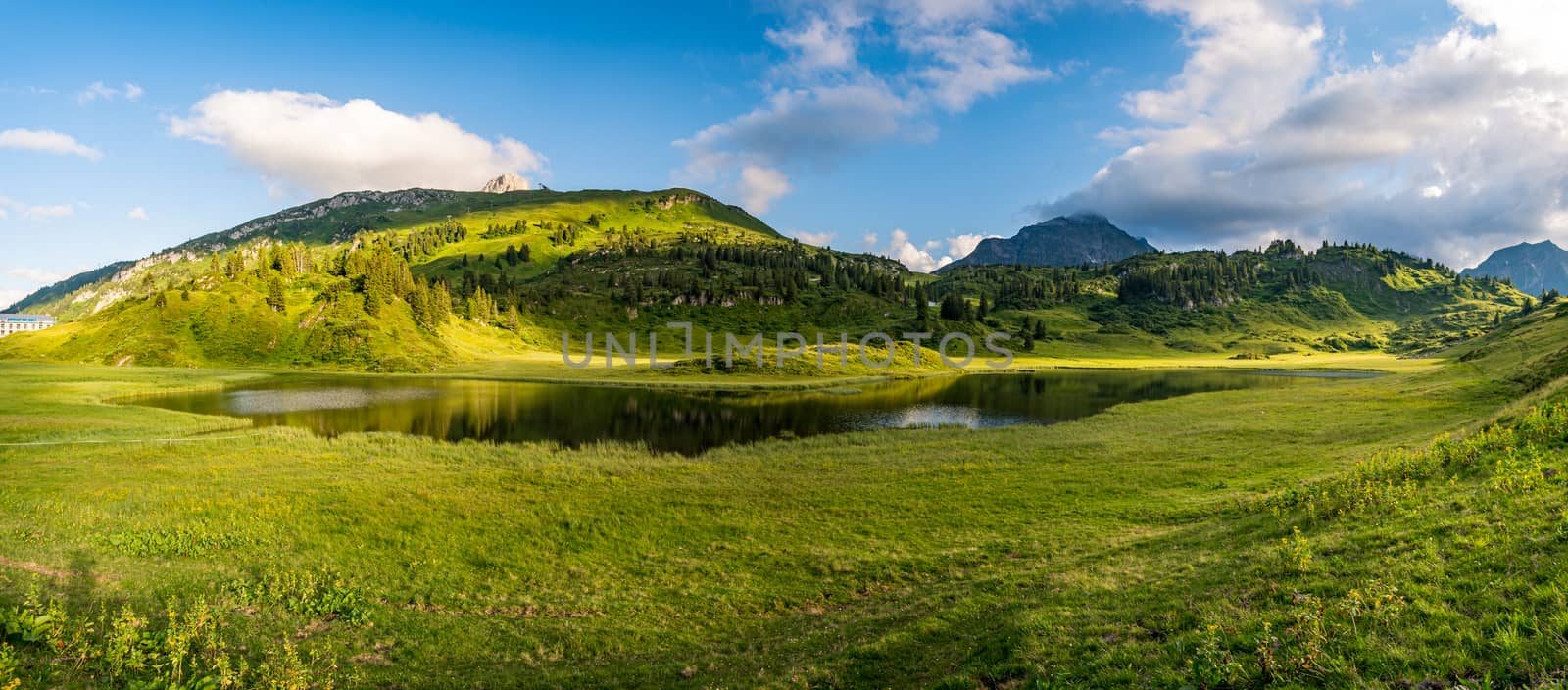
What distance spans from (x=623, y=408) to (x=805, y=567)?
59.3m

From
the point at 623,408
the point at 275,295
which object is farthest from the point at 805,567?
the point at 275,295

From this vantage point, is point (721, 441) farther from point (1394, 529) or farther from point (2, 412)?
point (2, 412)

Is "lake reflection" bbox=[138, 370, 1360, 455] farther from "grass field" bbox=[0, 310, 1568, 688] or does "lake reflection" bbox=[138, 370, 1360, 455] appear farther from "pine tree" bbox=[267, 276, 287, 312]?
"pine tree" bbox=[267, 276, 287, 312]

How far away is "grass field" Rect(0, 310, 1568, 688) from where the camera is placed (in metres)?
10.3

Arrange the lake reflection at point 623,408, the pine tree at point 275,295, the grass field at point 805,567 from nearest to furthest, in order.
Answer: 1. the grass field at point 805,567
2. the lake reflection at point 623,408
3. the pine tree at point 275,295

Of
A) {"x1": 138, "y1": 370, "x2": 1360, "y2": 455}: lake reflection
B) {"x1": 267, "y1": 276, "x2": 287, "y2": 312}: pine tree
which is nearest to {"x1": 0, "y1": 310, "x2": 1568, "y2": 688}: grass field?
{"x1": 138, "y1": 370, "x2": 1360, "y2": 455}: lake reflection

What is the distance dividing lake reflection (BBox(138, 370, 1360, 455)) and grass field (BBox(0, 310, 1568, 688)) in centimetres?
1790

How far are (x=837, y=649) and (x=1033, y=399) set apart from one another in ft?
273

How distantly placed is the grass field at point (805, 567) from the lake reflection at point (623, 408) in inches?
705

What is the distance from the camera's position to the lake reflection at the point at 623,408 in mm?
58906

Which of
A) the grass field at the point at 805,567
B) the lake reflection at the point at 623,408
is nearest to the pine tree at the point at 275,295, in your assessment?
the lake reflection at the point at 623,408

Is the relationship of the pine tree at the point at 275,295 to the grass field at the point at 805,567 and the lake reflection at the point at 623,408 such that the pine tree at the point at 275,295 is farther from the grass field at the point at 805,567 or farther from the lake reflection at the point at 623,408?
the grass field at the point at 805,567

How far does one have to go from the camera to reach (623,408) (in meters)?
76.9

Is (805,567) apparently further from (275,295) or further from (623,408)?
(275,295)
